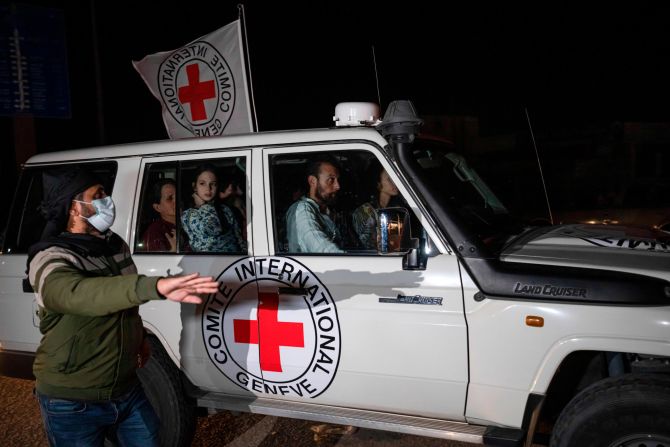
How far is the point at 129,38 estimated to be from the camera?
619 inches

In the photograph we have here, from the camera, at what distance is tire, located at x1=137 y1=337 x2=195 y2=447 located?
132 inches

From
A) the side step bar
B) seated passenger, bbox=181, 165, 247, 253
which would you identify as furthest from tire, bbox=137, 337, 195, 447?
seated passenger, bbox=181, 165, 247, 253

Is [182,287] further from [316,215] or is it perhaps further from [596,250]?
[596,250]

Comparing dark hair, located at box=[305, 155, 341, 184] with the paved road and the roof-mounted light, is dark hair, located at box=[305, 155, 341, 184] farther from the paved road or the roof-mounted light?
the paved road

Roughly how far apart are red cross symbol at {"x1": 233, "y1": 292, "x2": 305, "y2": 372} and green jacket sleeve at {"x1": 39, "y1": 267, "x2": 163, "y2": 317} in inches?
46.8

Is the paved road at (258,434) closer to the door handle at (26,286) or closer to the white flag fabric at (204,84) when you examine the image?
the door handle at (26,286)

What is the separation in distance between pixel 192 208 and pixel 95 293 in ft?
5.18

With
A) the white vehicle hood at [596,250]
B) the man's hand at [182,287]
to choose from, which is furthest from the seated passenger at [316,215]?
the man's hand at [182,287]

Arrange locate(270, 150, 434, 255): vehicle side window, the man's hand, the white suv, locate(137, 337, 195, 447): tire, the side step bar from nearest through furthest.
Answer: the man's hand, the white suv, the side step bar, locate(270, 150, 434, 255): vehicle side window, locate(137, 337, 195, 447): tire

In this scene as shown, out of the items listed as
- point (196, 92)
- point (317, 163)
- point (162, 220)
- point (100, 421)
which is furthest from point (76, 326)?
point (196, 92)

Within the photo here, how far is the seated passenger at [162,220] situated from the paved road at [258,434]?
1528 millimetres

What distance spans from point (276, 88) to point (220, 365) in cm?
1782

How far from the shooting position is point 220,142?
3328 millimetres

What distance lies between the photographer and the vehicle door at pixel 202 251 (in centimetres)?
319
